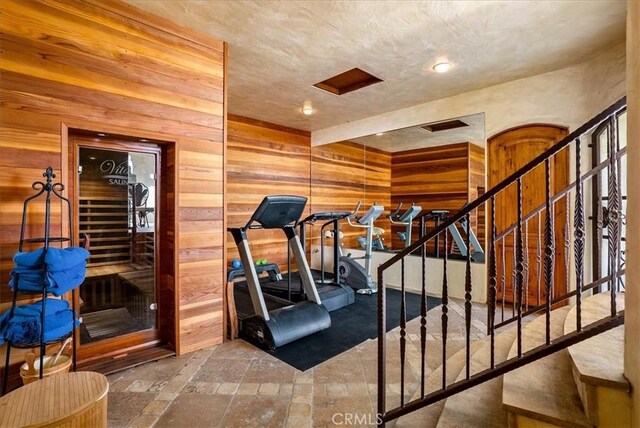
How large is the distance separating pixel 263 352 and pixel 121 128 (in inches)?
91.1

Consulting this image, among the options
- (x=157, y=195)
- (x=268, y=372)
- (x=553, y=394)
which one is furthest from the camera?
(x=157, y=195)

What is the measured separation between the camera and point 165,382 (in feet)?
7.91

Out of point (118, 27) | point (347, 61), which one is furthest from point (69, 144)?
point (347, 61)

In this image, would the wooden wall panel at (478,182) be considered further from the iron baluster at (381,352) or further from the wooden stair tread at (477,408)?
the iron baluster at (381,352)

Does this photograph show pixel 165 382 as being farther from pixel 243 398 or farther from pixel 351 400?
pixel 351 400

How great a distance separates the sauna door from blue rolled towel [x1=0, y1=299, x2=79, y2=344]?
23.3 inches

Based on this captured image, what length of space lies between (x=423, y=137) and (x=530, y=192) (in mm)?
2062

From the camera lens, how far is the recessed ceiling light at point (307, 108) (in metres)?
4.92

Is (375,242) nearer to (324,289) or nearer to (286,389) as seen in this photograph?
(324,289)

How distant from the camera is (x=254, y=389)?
232 centimetres

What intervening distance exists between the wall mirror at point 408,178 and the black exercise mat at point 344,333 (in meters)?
1.01

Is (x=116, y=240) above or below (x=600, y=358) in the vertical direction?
above

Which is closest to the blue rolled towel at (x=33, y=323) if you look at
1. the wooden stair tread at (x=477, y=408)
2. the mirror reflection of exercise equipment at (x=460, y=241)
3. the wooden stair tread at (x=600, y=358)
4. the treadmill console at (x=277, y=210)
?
the treadmill console at (x=277, y=210)

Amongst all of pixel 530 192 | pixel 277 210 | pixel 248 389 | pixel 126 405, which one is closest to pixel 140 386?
pixel 126 405
